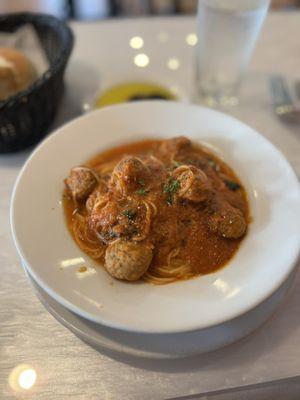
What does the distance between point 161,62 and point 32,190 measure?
81.6 inches

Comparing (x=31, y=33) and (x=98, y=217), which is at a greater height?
(x=31, y=33)

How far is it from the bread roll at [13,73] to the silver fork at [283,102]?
76.2 inches

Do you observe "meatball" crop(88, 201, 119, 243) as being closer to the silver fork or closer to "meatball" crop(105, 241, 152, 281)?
"meatball" crop(105, 241, 152, 281)

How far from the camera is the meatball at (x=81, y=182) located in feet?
7.12

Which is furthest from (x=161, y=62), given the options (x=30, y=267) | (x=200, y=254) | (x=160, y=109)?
(x=30, y=267)

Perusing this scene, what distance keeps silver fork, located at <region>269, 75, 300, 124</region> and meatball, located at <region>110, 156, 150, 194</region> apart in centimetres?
148

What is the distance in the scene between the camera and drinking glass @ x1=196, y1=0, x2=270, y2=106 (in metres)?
2.69

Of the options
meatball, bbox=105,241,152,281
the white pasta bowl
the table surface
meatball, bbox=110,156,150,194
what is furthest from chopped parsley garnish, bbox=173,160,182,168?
the table surface

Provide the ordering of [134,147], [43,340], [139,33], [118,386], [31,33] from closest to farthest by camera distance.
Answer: [118,386] → [43,340] → [134,147] → [31,33] → [139,33]

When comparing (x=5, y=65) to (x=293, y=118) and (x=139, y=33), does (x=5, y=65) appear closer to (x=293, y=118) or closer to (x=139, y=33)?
(x=139, y=33)

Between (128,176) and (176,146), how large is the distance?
1.51ft

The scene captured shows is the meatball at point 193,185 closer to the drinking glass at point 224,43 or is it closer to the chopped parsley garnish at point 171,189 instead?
the chopped parsley garnish at point 171,189

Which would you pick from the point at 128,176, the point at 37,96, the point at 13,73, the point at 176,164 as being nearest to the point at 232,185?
the point at 176,164

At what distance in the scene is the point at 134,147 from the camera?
2.59 m
